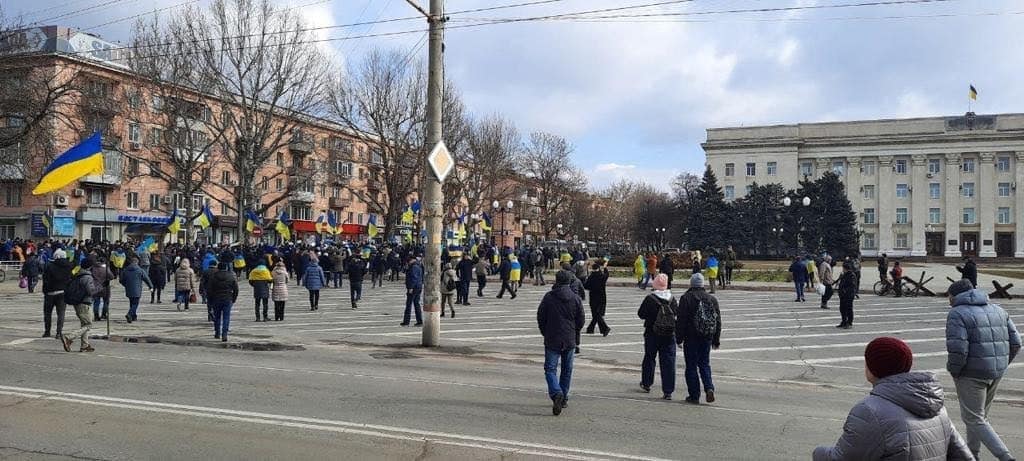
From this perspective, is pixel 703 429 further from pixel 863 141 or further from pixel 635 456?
pixel 863 141

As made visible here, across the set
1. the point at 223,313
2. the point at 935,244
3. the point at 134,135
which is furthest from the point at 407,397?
the point at 935,244

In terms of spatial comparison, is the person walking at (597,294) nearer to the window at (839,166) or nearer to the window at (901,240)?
the window at (839,166)

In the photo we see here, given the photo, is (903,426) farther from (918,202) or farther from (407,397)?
(918,202)

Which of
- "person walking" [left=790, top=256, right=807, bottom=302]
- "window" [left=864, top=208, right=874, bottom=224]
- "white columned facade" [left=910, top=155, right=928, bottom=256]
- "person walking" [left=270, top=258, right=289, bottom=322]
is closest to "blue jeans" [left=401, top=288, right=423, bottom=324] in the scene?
"person walking" [left=270, top=258, right=289, bottom=322]

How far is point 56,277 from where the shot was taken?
566 inches

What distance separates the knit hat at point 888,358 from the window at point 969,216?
104 meters

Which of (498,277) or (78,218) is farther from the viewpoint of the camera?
(78,218)

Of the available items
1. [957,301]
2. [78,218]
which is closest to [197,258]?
[78,218]

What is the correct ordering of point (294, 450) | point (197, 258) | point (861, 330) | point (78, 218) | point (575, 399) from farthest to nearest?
1. point (78, 218)
2. point (197, 258)
3. point (861, 330)
4. point (575, 399)
5. point (294, 450)

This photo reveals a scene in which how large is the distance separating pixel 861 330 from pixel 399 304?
13967 millimetres

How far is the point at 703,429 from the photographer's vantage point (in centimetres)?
772

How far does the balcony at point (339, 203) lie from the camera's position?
7888cm

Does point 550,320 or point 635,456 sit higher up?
point 550,320

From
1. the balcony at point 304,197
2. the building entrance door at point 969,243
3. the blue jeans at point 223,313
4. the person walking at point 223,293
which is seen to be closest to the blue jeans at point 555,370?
the person walking at point 223,293
